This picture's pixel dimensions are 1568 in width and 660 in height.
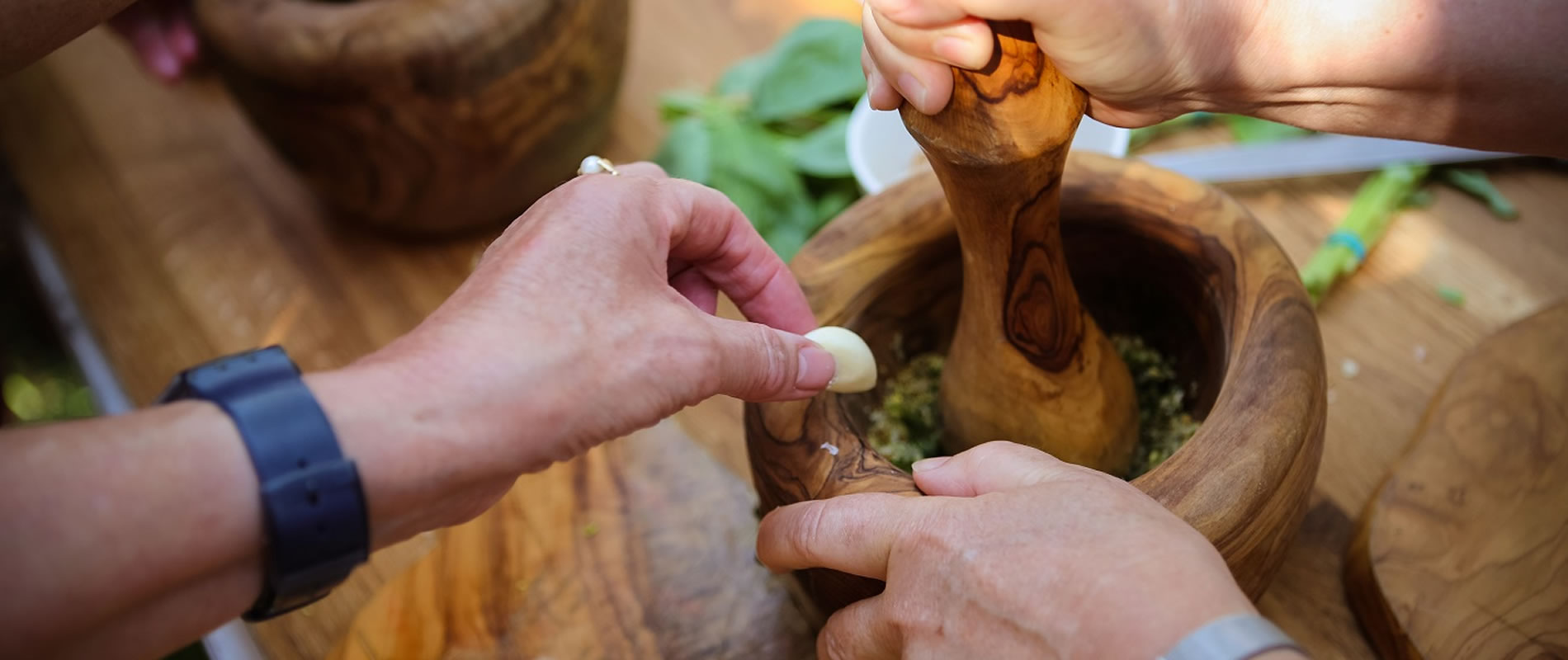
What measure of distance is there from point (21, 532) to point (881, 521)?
15.7 inches

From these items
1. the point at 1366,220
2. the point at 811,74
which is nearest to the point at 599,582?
the point at 811,74

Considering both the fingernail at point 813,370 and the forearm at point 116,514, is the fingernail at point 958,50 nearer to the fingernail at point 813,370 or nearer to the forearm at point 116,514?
the fingernail at point 813,370

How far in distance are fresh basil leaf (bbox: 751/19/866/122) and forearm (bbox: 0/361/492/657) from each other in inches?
30.2

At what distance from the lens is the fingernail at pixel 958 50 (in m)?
0.55

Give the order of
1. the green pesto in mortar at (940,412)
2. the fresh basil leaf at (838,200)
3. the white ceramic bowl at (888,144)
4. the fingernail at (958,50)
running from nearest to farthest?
the fingernail at (958,50) < the green pesto in mortar at (940,412) < the white ceramic bowl at (888,144) < the fresh basil leaf at (838,200)

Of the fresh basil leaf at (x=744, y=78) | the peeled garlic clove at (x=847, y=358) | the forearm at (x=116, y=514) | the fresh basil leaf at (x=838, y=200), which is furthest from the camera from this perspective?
the fresh basil leaf at (x=744, y=78)

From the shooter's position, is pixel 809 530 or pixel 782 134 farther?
pixel 782 134

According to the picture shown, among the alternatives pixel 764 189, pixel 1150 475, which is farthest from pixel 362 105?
pixel 1150 475

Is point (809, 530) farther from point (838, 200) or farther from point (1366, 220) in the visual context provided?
point (1366, 220)

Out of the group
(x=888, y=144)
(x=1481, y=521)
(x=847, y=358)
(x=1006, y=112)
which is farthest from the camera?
(x=888, y=144)

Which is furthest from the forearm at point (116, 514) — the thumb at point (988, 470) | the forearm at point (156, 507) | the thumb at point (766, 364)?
the thumb at point (988, 470)

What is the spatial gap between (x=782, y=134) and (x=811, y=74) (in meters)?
0.07

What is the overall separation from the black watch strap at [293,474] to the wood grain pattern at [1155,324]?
0.27 m

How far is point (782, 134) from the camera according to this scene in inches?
48.1
